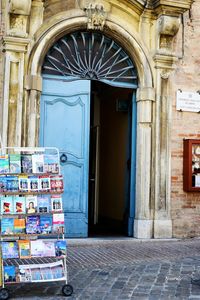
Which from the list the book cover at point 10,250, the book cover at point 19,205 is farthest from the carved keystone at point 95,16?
the book cover at point 10,250

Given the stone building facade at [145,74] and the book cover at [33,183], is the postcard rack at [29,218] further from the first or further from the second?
the stone building facade at [145,74]

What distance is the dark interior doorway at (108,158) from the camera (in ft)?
35.4

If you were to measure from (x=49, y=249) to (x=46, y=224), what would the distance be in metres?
0.28

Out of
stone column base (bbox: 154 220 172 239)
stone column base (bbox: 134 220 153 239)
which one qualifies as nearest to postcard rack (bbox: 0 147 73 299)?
stone column base (bbox: 134 220 153 239)

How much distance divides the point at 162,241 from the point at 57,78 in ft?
11.8

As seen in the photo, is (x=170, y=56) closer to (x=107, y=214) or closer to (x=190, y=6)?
(x=190, y=6)

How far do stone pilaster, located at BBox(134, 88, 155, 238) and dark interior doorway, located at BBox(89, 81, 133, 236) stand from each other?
881 millimetres

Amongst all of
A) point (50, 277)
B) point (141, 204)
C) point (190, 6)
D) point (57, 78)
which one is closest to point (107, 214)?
point (141, 204)

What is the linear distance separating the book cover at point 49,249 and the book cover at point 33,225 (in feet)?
0.62

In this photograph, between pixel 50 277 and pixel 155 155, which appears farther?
pixel 155 155

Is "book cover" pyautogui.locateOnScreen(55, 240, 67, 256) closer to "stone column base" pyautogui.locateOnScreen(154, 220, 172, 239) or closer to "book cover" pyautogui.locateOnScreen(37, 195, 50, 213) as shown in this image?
"book cover" pyautogui.locateOnScreen(37, 195, 50, 213)

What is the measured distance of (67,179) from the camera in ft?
28.3

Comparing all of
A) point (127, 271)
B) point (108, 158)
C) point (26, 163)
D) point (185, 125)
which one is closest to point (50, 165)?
point (26, 163)

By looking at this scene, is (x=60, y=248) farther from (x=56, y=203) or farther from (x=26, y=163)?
(x=26, y=163)
